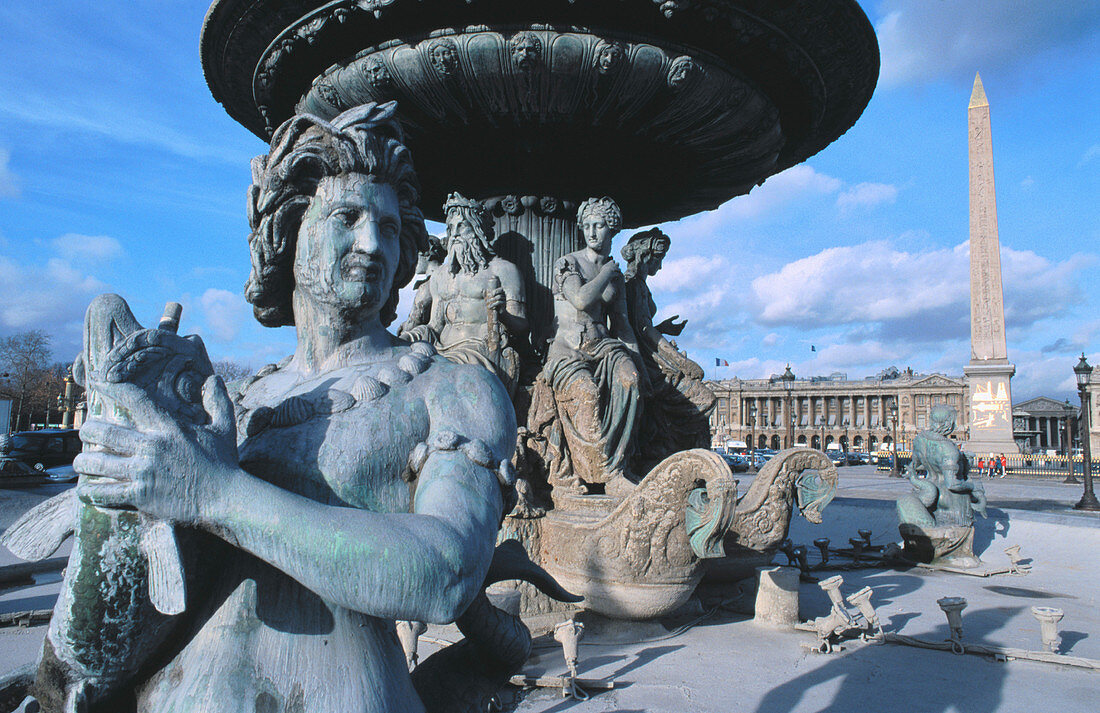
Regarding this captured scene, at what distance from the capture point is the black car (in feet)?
68.6

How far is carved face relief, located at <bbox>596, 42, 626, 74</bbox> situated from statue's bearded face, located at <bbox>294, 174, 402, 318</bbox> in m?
3.63

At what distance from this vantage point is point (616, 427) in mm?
5469

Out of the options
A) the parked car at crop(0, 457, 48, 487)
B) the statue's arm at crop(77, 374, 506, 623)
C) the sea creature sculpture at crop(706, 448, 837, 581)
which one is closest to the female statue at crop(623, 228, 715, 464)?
the sea creature sculpture at crop(706, 448, 837, 581)

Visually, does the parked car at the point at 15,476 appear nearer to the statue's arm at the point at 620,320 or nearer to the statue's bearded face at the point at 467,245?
the statue's bearded face at the point at 467,245

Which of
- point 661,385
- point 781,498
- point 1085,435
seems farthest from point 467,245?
point 1085,435

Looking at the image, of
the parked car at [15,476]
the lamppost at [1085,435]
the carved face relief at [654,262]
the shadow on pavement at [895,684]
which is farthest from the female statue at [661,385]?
the lamppost at [1085,435]

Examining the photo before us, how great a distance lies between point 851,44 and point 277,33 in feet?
13.2

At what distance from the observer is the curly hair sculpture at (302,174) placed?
1.60m

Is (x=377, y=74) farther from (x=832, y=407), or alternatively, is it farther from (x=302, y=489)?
(x=832, y=407)

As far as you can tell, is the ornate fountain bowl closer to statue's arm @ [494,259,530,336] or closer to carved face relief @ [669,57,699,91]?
carved face relief @ [669,57,699,91]

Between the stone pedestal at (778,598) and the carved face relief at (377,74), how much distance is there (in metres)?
4.16

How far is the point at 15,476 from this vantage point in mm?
12266

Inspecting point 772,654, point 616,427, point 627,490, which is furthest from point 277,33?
point 772,654

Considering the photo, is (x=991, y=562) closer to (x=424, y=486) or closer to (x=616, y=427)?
(x=616, y=427)
